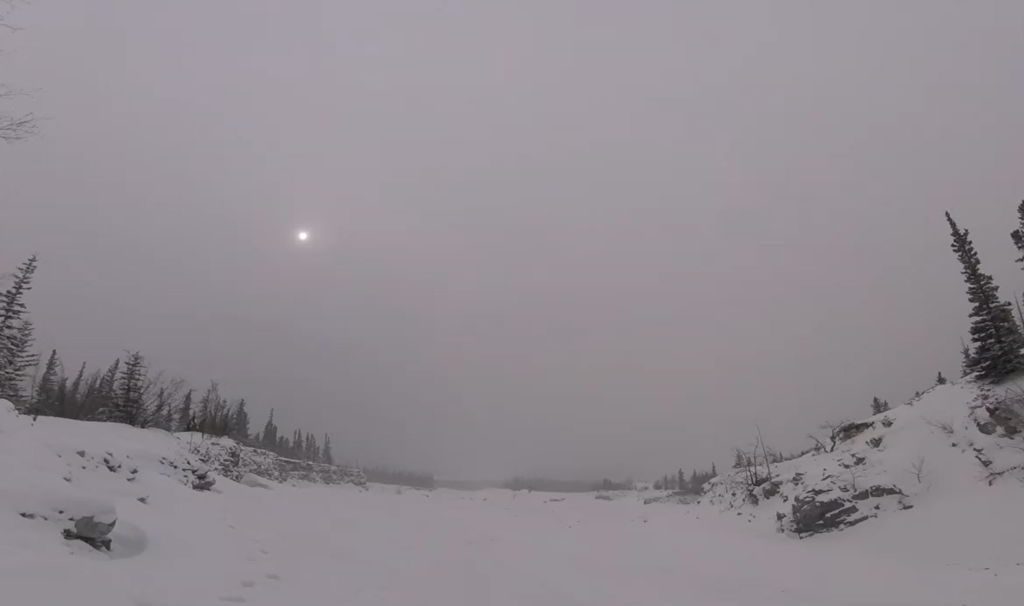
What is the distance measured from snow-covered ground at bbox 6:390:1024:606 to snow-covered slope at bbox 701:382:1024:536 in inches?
9.3

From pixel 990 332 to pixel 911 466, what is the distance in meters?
8.37

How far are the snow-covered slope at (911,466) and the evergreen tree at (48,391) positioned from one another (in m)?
64.5

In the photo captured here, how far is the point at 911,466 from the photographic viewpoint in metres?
20.4

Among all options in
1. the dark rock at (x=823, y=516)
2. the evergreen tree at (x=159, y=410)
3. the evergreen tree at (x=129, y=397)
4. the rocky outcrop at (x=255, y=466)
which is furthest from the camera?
the evergreen tree at (x=159, y=410)

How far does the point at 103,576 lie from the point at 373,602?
4.18 meters

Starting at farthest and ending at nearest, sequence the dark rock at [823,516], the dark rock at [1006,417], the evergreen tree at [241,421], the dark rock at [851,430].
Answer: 1. the evergreen tree at [241,421]
2. the dark rock at [851,430]
3. the dark rock at [823,516]
4. the dark rock at [1006,417]

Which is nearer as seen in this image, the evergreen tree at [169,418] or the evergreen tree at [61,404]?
the evergreen tree at [61,404]

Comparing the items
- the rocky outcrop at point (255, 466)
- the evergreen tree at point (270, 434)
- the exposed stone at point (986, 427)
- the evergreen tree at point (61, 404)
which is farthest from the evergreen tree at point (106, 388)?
the exposed stone at point (986, 427)

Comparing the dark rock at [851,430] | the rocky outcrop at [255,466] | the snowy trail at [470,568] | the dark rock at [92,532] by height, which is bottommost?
the snowy trail at [470,568]

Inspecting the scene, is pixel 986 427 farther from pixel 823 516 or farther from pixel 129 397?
pixel 129 397

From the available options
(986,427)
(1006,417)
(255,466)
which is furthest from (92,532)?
(255,466)

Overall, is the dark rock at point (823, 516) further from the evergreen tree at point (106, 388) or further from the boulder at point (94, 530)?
the evergreen tree at point (106, 388)

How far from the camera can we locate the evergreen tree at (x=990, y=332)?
71.6 ft

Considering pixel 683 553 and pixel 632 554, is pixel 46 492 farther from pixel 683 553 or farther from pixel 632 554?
pixel 683 553
